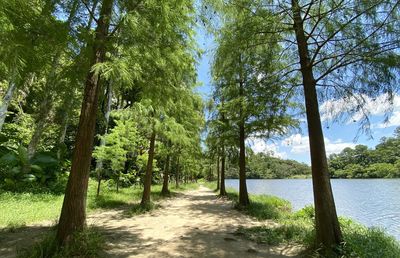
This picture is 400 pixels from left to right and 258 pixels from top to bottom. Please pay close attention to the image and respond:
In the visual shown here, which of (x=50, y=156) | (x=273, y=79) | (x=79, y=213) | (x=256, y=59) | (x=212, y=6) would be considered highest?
(x=212, y=6)

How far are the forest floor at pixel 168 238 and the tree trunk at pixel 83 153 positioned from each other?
86cm

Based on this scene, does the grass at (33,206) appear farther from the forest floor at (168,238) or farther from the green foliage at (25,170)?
the green foliage at (25,170)

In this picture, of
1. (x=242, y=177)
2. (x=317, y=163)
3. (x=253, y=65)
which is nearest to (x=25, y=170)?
(x=242, y=177)

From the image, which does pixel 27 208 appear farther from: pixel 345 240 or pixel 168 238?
pixel 345 240

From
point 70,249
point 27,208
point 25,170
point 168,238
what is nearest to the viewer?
point 70,249

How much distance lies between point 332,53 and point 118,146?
10.4 metres

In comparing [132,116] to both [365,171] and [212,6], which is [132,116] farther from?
[365,171]

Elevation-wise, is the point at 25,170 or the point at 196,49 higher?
the point at 196,49

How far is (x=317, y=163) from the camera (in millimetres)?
6320

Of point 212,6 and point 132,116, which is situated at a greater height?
point 212,6

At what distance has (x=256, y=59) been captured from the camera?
754 cm

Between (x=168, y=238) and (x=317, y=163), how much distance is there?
12.4 ft

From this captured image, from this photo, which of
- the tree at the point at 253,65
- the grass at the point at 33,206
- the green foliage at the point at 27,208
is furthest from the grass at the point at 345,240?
the green foliage at the point at 27,208

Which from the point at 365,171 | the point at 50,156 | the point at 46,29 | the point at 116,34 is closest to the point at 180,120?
the point at 50,156
